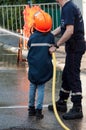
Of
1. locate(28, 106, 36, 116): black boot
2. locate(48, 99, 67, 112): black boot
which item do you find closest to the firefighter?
locate(48, 99, 67, 112): black boot

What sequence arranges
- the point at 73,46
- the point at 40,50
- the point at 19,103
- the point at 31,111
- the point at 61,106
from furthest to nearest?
the point at 19,103 → the point at 61,106 → the point at 31,111 → the point at 73,46 → the point at 40,50

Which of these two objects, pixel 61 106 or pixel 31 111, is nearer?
pixel 31 111

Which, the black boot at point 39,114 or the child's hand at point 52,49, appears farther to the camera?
the black boot at point 39,114

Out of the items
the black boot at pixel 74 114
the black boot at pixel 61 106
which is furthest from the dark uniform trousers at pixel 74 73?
the black boot at pixel 61 106

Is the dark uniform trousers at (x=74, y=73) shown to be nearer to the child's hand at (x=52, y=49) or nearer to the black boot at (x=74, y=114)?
the black boot at (x=74, y=114)

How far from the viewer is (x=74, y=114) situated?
7.52 metres

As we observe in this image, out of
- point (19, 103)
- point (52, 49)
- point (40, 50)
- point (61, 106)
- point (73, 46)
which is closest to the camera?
point (52, 49)

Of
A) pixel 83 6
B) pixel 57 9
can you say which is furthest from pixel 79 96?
pixel 57 9

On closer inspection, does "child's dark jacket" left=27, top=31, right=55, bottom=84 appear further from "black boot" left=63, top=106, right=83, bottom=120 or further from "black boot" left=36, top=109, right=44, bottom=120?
"black boot" left=63, top=106, right=83, bottom=120

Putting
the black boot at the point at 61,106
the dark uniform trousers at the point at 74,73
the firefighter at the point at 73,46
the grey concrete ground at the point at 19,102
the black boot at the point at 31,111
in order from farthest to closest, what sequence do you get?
the black boot at the point at 61,106, the black boot at the point at 31,111, the dark uniform trousers at the point at 74,73, the firefighter at the point at 73,46, the grey concrete ground at the point at 19,102

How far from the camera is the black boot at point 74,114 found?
7.48m

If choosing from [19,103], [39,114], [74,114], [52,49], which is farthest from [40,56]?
[19,103]

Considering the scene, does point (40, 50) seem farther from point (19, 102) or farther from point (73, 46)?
point (19, 102)

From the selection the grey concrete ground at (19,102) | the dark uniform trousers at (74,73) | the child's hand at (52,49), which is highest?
the child's hand at (52,49)
